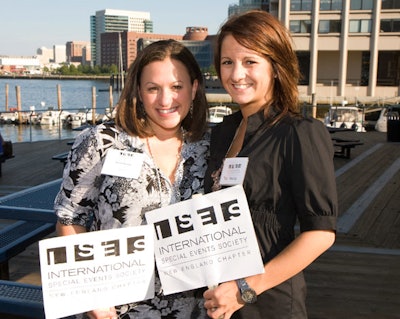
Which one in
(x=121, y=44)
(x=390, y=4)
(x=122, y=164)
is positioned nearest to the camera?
(x=122, y=164)

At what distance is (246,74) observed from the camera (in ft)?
5.52

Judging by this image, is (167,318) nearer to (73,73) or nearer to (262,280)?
(262,280)

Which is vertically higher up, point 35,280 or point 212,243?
point 212,243

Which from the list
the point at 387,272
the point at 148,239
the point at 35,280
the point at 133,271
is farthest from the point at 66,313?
the point at 387,272

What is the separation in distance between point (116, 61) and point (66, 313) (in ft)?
580

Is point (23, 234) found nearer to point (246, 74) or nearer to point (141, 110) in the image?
point (141, 110)

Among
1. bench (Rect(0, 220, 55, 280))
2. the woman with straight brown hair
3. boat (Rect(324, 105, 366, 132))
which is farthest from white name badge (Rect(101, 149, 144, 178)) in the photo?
boat (Rect(324, 105, 366, 132))

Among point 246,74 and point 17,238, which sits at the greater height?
point 246,74

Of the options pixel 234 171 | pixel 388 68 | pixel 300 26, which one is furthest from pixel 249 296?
pixel 388 68

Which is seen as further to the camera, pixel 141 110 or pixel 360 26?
pixel 360 26

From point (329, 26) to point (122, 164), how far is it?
4992cm

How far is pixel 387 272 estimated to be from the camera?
4.21 metres

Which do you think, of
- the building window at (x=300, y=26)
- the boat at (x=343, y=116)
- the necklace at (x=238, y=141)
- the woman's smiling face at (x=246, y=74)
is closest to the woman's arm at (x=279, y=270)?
the necklace at (x=238, y=141)

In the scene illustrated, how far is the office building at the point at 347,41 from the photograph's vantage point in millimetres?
46844
